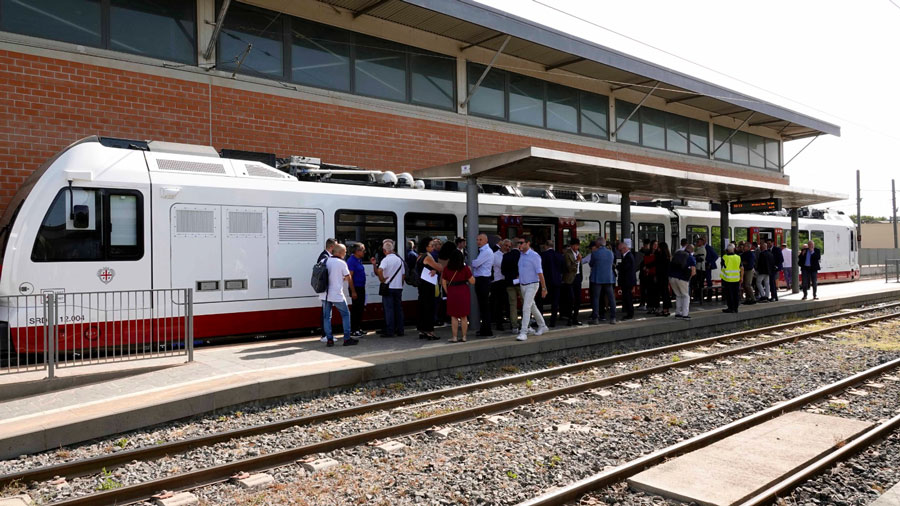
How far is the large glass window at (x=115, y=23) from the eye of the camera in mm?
11641

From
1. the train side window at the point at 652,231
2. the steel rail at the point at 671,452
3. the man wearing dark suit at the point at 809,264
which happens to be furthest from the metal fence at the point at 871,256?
the steel rail at the point at 671,452

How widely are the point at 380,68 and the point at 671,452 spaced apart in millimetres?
13579

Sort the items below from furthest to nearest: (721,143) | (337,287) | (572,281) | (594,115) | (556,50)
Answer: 1. (721,143)
2. (594,115)
3. (556,50)
4. (572,281)
5. (337,287)

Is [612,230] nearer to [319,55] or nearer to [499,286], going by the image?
[499,286]

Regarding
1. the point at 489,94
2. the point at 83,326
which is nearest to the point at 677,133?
the point at 489,94

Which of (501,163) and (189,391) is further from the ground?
(501,163)

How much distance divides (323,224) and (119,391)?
4.71 m

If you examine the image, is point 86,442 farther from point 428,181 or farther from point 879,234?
point 879,234

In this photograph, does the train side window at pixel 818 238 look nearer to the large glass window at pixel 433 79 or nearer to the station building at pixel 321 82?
the station building at pixel 321 82

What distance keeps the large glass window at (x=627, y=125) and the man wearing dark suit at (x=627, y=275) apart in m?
10.4

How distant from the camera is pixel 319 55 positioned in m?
15.4

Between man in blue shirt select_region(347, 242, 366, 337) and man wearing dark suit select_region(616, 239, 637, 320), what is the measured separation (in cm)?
585

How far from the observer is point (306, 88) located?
49.7ft

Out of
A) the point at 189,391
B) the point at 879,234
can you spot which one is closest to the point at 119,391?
the point at 189,391
